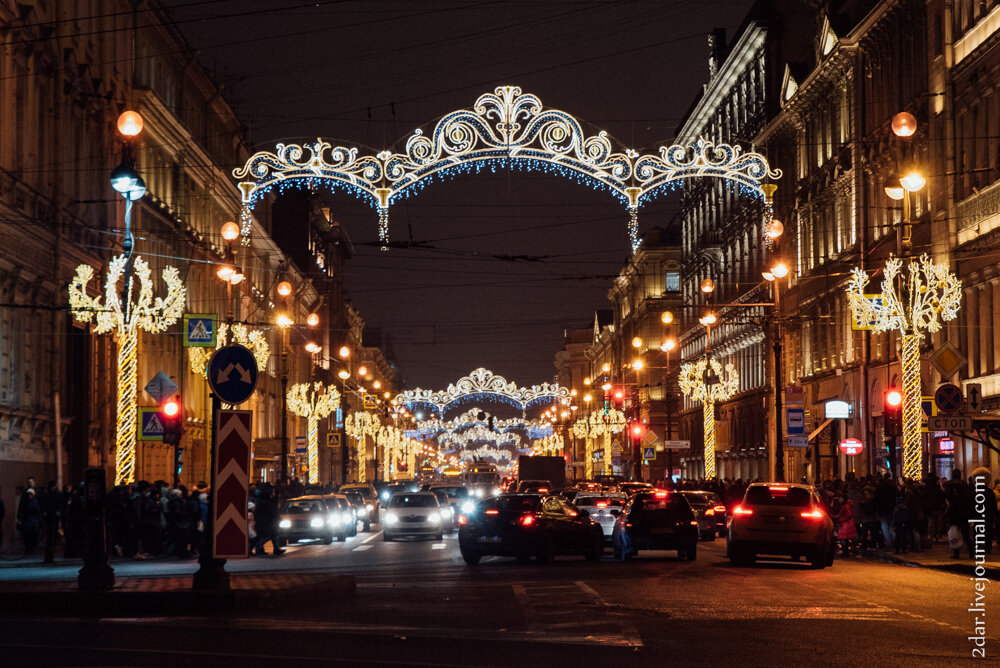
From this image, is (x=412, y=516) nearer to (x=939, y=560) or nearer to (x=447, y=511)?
(x=447, y=511)

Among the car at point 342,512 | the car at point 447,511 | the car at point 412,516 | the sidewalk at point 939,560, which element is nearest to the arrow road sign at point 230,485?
the sidewalk at point 939,560

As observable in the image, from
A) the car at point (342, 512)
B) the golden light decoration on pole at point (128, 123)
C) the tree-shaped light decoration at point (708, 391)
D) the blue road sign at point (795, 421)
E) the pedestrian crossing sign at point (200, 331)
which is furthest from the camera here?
the tree-shaped light decoration at point (708, 391)

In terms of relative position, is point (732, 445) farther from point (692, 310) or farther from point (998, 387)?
point (998, 387)

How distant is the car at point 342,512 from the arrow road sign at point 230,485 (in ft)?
82.5

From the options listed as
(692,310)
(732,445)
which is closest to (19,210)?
(732,445)

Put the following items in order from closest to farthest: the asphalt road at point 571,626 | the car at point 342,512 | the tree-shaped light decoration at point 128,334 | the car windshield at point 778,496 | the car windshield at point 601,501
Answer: the asphalt road at point 571,626, the car windshield at point 778,496, the tree-shaped light decoration at point 128,334, the car windshield at point 601,501, the car at point 342,512

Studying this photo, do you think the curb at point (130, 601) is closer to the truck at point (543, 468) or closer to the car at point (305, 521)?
the car at point (305, 521)

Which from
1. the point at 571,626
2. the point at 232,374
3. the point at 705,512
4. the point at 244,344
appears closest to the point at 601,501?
the point at 705,512

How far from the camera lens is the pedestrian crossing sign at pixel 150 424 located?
32.4 m

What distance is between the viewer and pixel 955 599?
19.7 m

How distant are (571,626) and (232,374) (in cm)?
547

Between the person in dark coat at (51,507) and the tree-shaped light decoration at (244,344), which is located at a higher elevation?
the tree-shaped light decoration at (244,344)

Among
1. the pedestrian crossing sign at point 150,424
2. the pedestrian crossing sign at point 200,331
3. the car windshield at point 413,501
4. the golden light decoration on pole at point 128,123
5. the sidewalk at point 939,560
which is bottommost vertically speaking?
the sidewalk at point 939,560

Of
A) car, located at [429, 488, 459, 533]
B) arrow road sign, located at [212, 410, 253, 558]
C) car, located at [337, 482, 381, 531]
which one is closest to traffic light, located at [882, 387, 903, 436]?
car, located at [429, 488, 459, 533]
